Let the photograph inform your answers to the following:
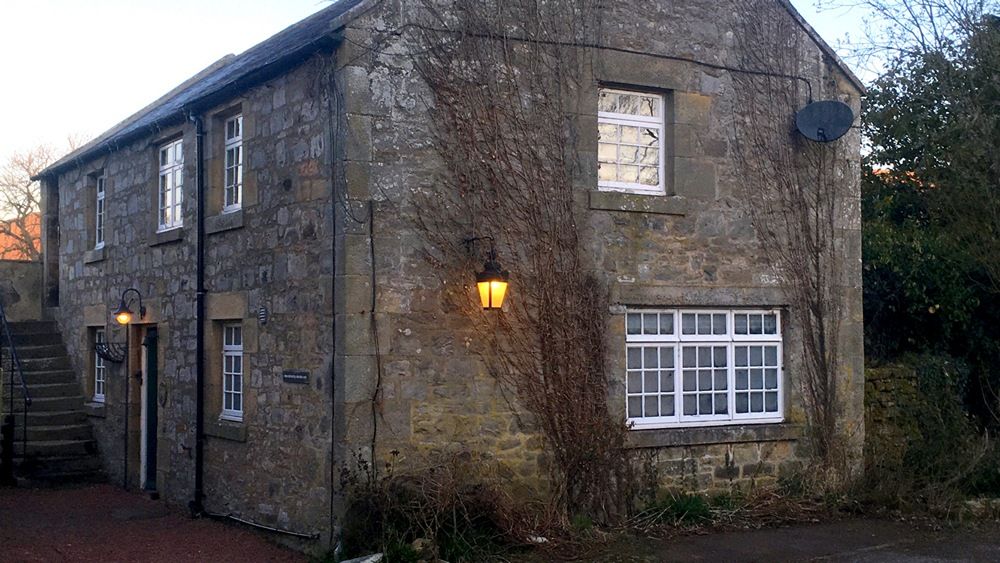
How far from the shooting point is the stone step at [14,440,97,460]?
15398mm

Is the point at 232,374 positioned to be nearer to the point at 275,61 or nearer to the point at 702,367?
the point at 275,61

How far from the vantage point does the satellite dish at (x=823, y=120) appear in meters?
12.3

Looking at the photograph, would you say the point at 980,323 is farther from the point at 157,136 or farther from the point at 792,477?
the point at 157,136

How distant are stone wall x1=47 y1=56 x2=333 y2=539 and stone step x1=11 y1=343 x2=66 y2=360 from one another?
2.44m

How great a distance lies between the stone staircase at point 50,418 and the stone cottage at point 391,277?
255 centimetres

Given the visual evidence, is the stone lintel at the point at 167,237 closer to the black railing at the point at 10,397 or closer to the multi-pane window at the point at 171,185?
the multi-pane window at the point at 171,185

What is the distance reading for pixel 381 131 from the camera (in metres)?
10.1

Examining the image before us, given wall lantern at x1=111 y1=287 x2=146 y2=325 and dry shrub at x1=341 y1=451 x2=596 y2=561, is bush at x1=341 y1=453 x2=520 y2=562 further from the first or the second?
wall lantern at x1=111 y1=287 x2=146 y2=325

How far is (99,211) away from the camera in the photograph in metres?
16.8

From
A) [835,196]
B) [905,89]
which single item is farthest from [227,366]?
[905,89]

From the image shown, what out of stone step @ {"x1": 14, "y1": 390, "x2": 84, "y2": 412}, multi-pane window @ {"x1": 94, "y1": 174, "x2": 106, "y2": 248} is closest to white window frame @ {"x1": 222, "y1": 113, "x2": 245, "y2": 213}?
multi-pane window @ {"x1": 94, "y1": 174, "x2": 106, "y2": 248}

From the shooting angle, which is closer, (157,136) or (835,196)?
(835,196)

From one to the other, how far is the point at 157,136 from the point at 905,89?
11.3m

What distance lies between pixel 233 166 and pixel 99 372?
5706 mm
